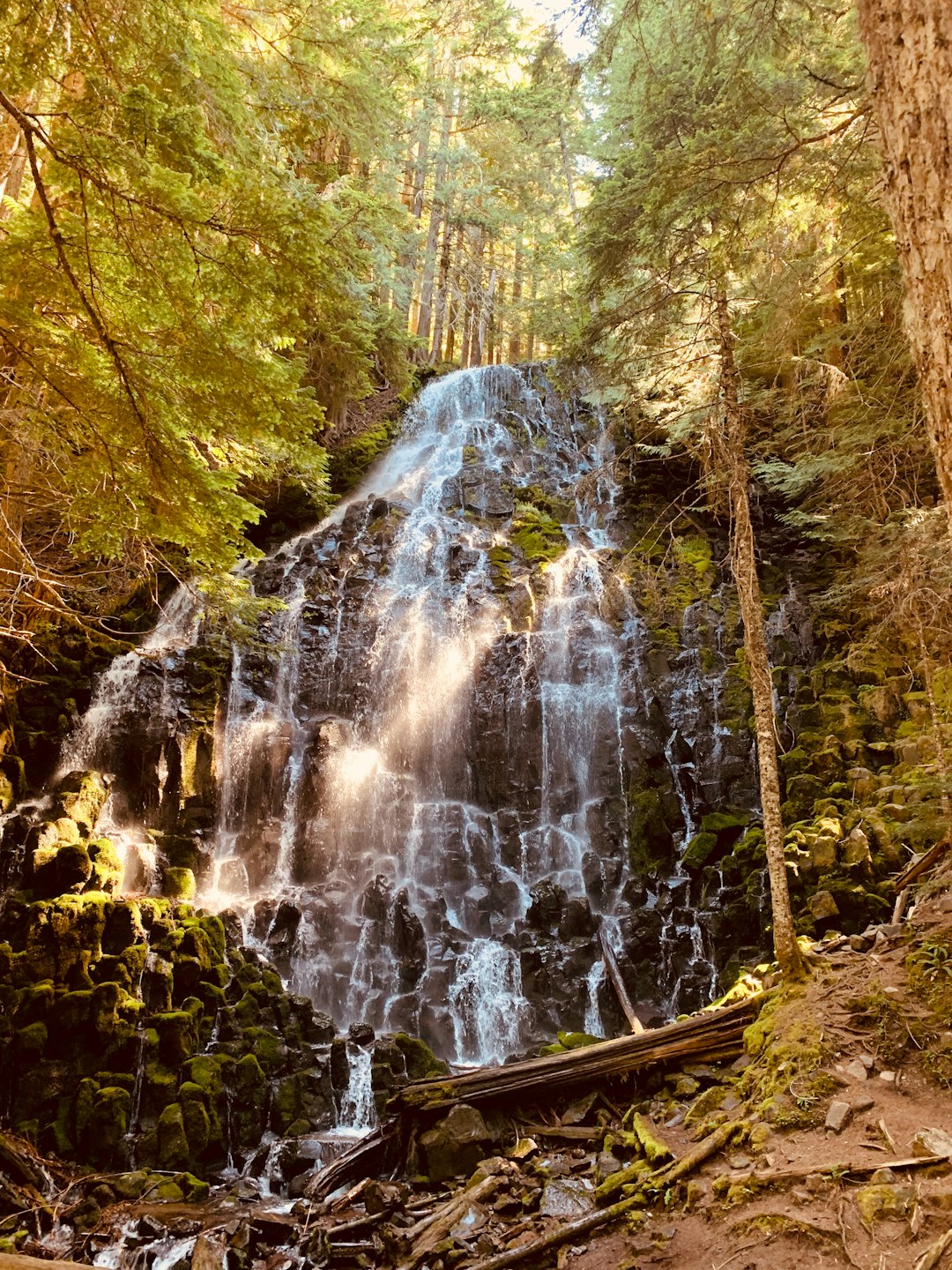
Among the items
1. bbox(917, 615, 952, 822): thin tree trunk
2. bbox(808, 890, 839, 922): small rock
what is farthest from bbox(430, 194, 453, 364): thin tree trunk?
bbox(808, 890, 839, 922): small rock

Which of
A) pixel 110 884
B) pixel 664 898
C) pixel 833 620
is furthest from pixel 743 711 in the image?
pixel 110 884

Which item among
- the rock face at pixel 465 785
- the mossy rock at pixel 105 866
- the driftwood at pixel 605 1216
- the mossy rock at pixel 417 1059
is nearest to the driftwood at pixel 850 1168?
the driftwood at pixel 605 1216

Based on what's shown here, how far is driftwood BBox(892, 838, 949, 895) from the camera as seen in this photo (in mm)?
8609

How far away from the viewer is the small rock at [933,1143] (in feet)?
13.5

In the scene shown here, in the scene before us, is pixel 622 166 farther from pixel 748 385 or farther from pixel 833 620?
pixel 833 620

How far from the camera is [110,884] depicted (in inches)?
408

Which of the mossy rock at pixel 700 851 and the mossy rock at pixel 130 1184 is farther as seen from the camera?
the mossy rock at pixel 700 851

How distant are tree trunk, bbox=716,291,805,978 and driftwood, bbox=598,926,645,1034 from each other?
2.76 metres

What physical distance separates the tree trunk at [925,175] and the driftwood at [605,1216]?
16.6 ft

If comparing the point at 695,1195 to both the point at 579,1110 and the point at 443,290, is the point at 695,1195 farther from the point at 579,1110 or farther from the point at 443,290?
the point at 443,290

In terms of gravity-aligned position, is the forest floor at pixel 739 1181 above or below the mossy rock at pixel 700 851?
below

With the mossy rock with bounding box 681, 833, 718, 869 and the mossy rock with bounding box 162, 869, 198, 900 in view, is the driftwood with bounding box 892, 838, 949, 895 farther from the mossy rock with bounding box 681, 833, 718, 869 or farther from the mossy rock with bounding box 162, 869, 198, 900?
the mossy rock with bounding box 162, 869, 198, 900

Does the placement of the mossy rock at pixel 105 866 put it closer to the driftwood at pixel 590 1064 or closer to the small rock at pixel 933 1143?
the driftwood at pixel 590 1064

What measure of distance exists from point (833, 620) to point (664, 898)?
686 cm
